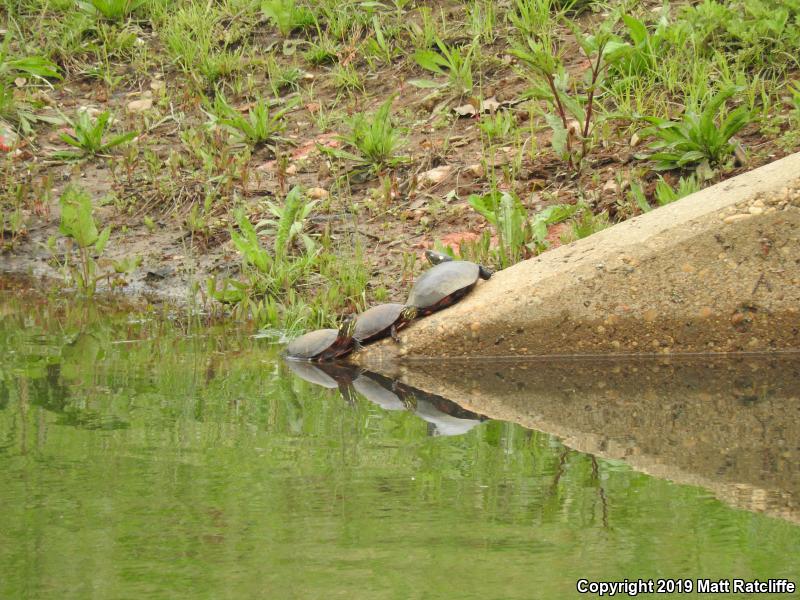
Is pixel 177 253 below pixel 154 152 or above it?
below

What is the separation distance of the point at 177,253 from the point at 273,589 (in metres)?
4.21

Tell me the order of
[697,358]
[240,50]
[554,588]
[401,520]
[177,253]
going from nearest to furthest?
[554,588] → [401,520] → [697,358] → [177,253] → [240,50]

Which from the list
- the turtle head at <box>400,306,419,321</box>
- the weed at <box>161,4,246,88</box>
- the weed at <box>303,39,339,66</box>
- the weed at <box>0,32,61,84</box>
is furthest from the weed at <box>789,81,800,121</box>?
the weed at <box>0,32,61,84</box>

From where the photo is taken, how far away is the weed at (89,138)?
6.63m

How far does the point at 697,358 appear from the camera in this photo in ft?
13.4

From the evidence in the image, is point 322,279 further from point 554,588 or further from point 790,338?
point 554,588

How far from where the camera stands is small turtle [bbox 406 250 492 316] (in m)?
4.31

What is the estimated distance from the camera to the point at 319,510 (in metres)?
2.29

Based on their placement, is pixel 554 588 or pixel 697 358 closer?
pixel 554 588

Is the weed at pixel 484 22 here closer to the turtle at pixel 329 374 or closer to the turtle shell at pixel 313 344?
the turtle shell at pixel 313 344

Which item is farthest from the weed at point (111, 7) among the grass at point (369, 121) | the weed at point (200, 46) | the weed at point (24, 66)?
the weed at point (24, 66)

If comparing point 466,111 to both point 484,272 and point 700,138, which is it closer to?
point 700,138

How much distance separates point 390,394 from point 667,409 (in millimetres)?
918

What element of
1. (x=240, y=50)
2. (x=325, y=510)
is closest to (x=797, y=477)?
(x=325, y=510)
